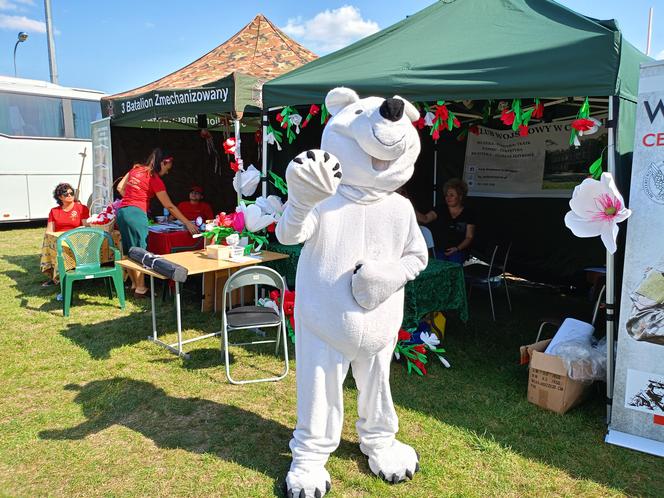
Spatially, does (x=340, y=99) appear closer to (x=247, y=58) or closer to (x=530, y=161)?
(x=530, y=161)

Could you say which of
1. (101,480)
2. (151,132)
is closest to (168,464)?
(101,480)

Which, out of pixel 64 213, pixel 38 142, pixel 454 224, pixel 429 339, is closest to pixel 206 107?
pixel 64 213

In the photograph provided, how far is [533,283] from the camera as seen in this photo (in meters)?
7.03

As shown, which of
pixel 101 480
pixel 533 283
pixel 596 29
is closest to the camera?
pixel 101 480

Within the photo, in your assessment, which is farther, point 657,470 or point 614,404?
point 614,404

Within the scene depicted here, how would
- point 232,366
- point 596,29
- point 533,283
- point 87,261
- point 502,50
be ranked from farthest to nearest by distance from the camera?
point 533,283
point 87,261
point 232,366
point 502,50
point 596,29

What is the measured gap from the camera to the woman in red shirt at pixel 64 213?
20.9 feet

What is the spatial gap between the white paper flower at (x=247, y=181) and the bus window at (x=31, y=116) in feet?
28.5

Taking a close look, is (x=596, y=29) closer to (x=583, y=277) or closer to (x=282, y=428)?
(x=282, y=428)

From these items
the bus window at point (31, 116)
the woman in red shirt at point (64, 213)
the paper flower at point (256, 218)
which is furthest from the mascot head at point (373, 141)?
the bus window at point (31, 116)

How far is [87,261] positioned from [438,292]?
3851 mm

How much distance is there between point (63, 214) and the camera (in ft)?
21.1

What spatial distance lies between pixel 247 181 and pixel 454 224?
226 centimetres

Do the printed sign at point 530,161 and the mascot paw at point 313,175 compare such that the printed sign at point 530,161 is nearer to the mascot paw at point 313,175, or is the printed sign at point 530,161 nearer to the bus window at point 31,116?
the mascot paw at point 313,175
